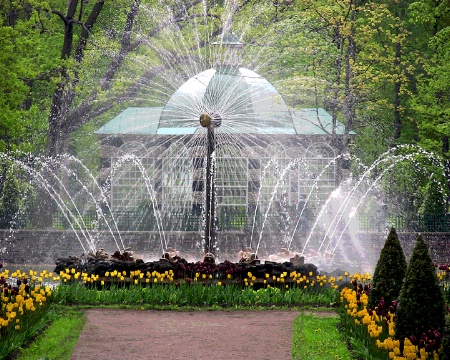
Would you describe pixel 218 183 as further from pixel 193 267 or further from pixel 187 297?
pixel 187 297

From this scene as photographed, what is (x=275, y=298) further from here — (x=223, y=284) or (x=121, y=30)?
(x=121, y=30)

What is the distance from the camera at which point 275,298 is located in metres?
13.6

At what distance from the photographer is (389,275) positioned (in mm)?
11281

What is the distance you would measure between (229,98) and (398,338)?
10707 millimetres

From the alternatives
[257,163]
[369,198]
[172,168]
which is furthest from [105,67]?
[369,198]

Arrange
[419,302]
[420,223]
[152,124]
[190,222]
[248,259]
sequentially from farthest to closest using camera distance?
1. [152,124]
2. [190,222]
3. [420,223]
4. [248,259]
5. [419,302]

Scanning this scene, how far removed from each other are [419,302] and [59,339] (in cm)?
460

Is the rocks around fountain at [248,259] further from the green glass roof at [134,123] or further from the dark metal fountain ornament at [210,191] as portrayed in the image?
the green glass roof at [134,123]

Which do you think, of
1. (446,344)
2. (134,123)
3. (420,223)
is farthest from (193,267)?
(134,123)

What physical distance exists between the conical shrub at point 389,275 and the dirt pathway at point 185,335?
4.29 ft

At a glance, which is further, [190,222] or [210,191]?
[190,222]

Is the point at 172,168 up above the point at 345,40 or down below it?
below

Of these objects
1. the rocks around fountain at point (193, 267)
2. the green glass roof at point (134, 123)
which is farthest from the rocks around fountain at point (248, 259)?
the green glass roof at point (134, 123)

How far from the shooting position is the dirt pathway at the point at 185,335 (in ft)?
33.7
